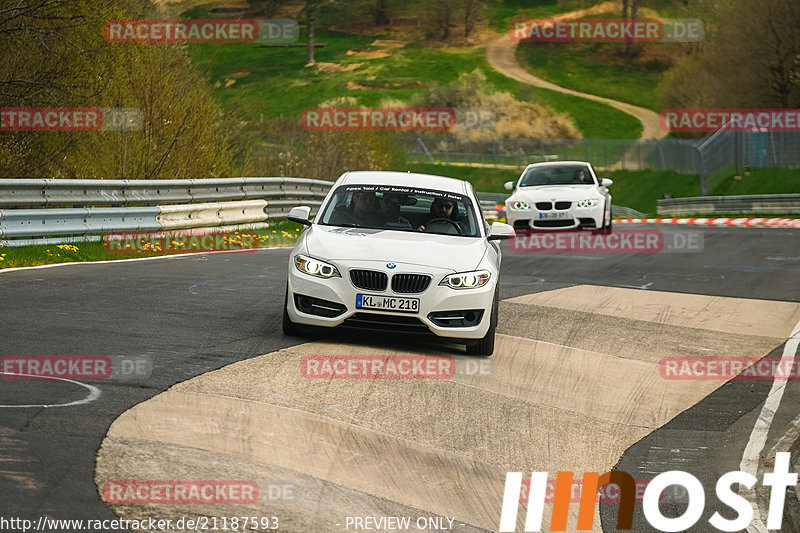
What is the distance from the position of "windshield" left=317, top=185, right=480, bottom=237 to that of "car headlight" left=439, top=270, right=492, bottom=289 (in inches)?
40.1

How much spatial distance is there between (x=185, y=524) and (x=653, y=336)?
779cm

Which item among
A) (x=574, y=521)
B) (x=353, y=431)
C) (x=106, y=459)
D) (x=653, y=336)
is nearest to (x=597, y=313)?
(x=653, y=336)

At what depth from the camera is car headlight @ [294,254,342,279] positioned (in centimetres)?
980

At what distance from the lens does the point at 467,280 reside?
389 inches

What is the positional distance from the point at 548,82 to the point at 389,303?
112m

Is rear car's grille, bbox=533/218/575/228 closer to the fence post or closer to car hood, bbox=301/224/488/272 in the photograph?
car hood, bbox=301/224/488/272

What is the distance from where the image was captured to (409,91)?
11262 cm
